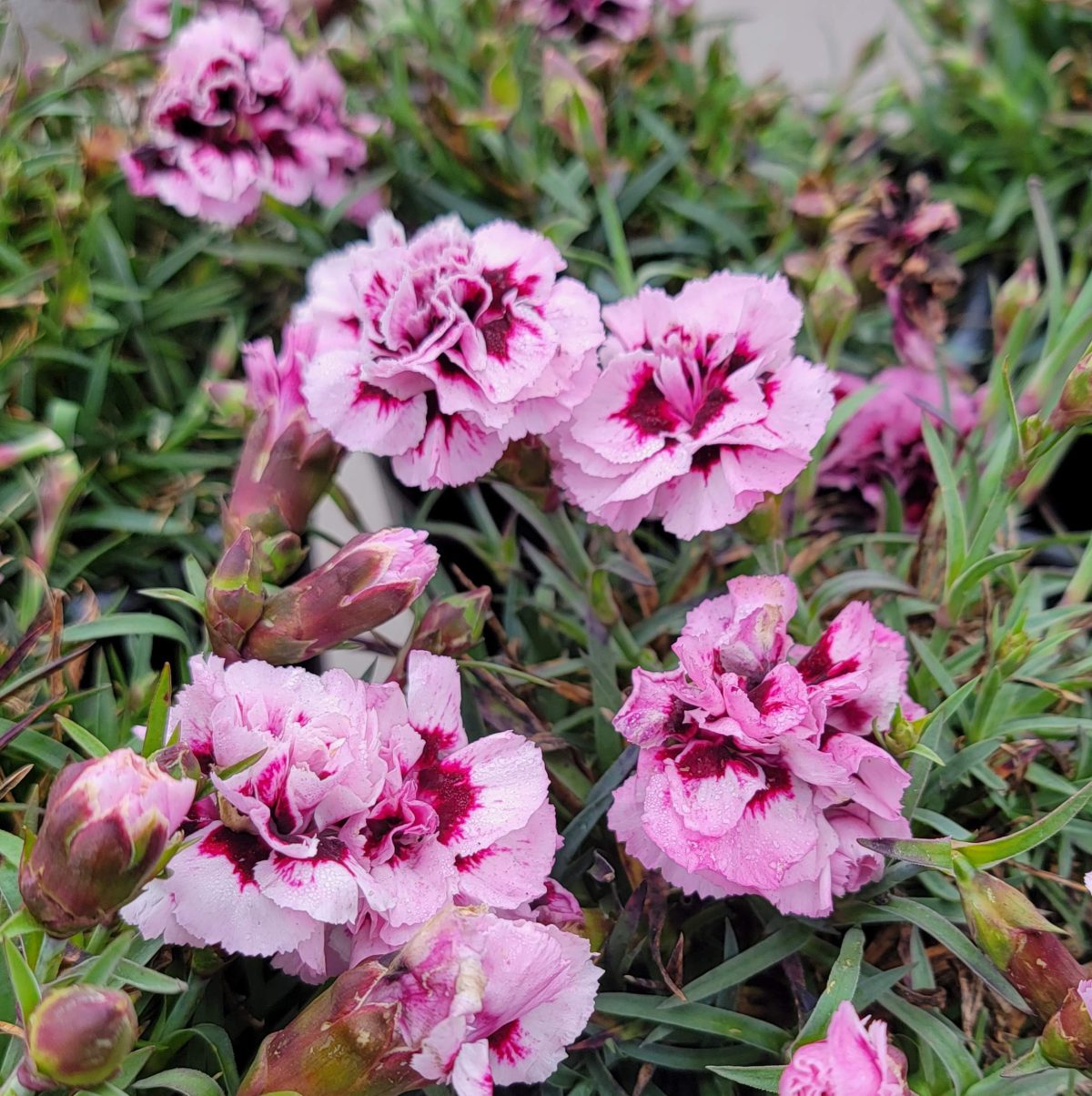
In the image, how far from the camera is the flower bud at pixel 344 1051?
1.35ft

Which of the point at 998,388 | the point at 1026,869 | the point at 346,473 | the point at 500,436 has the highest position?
the point at 500,436

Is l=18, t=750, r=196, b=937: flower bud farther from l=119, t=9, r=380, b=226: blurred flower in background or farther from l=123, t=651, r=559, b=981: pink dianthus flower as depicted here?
l=119, t=9, r=380, b=226: blurred flower in background

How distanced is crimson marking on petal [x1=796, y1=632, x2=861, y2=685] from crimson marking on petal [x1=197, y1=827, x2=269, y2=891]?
0.83ft

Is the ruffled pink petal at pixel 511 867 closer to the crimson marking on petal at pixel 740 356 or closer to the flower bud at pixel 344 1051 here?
the flower bud at pixel 344 1051

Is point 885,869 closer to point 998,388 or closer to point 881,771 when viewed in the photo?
point 881,771

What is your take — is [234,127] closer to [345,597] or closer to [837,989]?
[345,597]

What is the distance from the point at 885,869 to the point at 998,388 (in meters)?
0.39

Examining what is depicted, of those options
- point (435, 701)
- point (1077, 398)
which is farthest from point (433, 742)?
point (1077, 398)

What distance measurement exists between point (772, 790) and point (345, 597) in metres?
0.21

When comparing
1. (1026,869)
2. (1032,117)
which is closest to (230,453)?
(1026,869)

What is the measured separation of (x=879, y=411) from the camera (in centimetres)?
80

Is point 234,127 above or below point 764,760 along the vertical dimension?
above

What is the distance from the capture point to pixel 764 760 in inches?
19.3

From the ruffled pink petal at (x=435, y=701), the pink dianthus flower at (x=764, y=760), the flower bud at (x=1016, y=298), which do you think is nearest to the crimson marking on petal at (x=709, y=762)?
the pink dianthus flower at (x=764, y=760)
